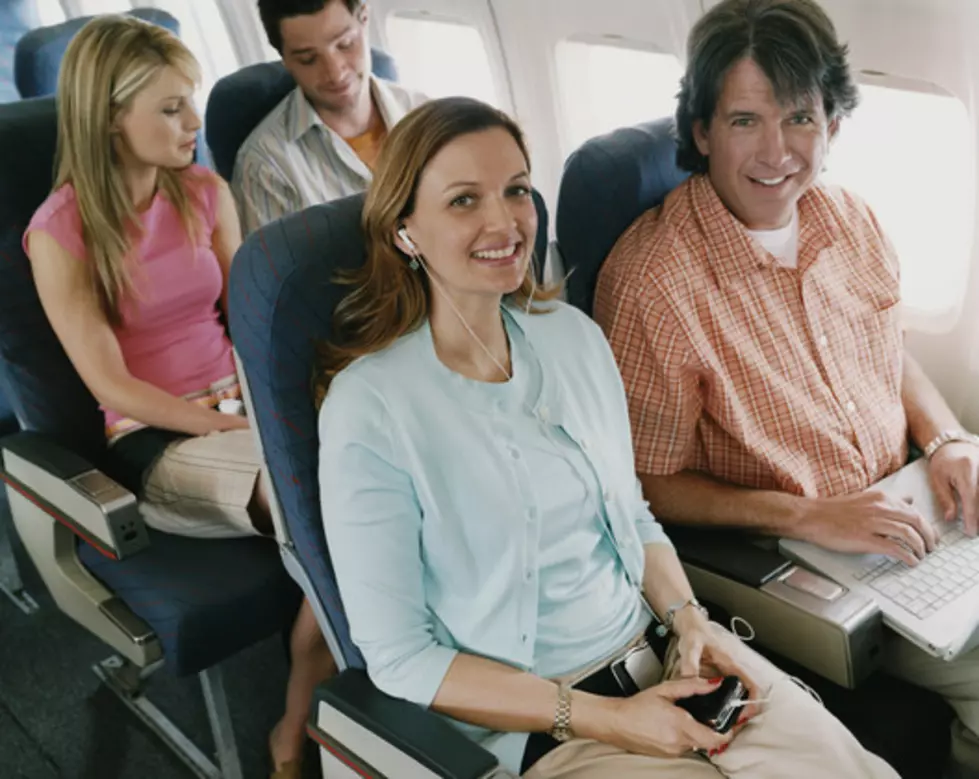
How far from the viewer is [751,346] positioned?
1993 millimetres

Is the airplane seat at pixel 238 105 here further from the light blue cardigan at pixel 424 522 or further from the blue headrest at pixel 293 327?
the light blue cardigan at pixel 424 522

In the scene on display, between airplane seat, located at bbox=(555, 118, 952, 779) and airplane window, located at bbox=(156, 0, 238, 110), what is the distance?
367 cm

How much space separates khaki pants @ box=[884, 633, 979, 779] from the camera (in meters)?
1.82

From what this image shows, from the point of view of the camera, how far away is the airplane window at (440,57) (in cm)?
374

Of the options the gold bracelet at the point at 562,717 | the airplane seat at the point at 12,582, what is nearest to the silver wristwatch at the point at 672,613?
the gold bracelet at the point at 562,717

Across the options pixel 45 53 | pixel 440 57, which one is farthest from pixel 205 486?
pixel 440 57

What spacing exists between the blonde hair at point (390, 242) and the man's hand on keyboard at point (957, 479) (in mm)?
1096

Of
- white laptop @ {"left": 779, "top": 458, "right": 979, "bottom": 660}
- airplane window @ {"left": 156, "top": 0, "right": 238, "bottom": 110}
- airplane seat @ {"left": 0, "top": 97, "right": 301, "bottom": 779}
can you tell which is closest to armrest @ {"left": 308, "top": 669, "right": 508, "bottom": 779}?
airplane seat @ {"left": 0, "top": 97, "right": 301, "bottom": 779}

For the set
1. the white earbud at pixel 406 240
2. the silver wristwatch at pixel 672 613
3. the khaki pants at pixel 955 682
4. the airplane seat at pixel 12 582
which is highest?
the white earbud at pixel 406 240

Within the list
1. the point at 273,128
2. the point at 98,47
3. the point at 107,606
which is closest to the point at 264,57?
the point at 273,128

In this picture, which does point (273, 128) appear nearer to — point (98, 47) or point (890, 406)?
point (98, 47)

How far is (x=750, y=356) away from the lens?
6.50 ft

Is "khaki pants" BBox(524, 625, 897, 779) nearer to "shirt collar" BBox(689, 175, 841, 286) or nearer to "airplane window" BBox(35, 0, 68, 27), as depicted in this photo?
"shirt collar" BBox(689, 175, 841, 286)

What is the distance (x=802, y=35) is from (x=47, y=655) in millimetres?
2373
